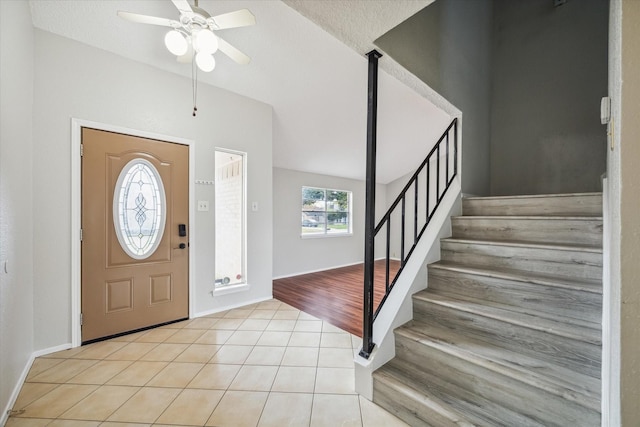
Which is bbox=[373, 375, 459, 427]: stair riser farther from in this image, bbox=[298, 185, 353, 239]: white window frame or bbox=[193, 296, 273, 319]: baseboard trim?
bbox=[298, 185, 353, 239]: white window frame

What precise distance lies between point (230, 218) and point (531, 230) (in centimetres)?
324

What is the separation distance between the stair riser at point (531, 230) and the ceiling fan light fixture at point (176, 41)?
2.60 meters

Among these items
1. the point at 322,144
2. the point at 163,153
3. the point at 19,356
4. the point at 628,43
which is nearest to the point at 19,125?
the point at 163,153

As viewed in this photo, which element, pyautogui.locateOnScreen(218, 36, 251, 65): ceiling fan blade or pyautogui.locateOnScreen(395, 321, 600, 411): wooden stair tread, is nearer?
pyautogui.locateOnScreen(395, 321, 600, 411): wooden stair tread

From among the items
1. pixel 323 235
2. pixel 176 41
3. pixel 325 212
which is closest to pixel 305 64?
pixel 176 41

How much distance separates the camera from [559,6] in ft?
10.5

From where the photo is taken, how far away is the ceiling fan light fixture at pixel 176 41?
1798mm

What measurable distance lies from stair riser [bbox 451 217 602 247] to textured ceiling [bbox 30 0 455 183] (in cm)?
118

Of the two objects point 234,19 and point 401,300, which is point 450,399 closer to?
point 401,300

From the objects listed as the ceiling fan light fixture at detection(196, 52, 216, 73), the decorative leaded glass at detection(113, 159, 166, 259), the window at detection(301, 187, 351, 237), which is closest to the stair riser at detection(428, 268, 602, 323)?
the ceiling fan light fixture at detection(196, 52, 216, 73)

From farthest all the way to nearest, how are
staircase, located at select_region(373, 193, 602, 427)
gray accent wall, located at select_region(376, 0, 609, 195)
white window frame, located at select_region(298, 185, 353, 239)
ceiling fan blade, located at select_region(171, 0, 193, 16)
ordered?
white window frame, located at select_region(298, 185, 353, 239), gray accent wall, located at select_region(376, 0, 609, 195), ceiling fan blade, located at select_region(171, 0, 193, 16), staircase, located at select_region(373, 193, 602, 427)

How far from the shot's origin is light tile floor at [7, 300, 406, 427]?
4.96ft

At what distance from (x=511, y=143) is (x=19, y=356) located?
533cm

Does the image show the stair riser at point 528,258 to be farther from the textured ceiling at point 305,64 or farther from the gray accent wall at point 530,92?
the textured ceiling at point 305,64
